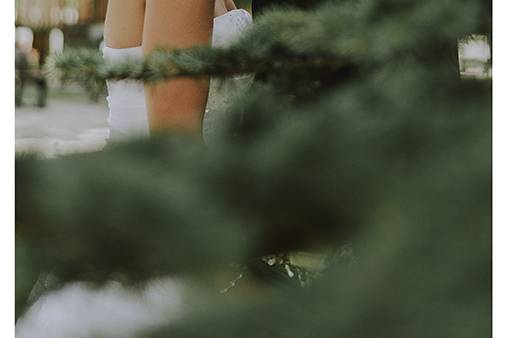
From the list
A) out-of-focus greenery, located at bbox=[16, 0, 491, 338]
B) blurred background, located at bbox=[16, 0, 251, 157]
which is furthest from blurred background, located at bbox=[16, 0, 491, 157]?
out-of-focus greenery, located at bbox=[16, 0, 491, 338]

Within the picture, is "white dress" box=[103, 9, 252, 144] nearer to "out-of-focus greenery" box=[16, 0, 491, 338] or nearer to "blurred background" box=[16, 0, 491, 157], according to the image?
"blurred background" box=[16, 0, 491, 157]

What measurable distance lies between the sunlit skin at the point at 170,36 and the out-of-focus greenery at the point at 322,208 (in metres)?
0.42

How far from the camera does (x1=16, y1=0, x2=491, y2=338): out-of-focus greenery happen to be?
0.11 m

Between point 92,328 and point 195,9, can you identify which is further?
point 195,9

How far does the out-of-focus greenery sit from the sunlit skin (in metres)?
0.42

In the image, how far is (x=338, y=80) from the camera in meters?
0.36

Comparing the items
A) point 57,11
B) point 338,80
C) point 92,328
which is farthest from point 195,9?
point 92,328

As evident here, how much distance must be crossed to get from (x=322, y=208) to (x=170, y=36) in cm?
49

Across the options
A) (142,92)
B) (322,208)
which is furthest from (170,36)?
(322,208)

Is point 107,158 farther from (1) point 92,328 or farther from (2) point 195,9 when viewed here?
(2) point 195,9

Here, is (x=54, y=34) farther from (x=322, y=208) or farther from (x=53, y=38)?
(x=322, y=208)

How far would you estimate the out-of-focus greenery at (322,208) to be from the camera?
0.11 meters

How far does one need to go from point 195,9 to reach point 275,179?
1.69ft

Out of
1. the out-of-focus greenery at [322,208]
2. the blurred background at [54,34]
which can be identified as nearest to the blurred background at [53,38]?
the blurred background at [54,34]
